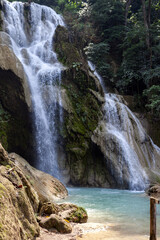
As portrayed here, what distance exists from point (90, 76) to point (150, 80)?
6.39 metres

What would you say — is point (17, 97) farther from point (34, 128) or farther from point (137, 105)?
point (137, 105)

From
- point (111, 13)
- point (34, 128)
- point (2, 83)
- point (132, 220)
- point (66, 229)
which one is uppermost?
point (111, 13)

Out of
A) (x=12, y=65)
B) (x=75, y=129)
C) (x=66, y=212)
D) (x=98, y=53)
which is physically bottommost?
(x=66, y=212)

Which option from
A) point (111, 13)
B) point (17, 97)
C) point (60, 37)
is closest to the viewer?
point (17, 97)

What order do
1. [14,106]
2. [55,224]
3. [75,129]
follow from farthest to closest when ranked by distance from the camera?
[75,129]
[14,106]
[55,224]

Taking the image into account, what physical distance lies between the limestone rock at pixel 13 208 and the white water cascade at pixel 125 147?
986cm

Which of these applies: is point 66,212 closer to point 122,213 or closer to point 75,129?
point 122,213

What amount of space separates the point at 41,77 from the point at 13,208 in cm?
1310

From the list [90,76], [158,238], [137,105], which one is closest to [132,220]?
[158,238]

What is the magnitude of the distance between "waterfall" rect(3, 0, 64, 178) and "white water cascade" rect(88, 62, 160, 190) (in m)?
2.94

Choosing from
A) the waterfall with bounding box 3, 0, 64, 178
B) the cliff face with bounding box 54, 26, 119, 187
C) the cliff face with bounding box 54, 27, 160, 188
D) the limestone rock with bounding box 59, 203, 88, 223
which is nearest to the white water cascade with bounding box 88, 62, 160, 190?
the cliff face with bounding box 54, 27, 160, 188

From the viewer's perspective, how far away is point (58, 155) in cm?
1472

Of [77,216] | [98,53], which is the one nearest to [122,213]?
[77,216]

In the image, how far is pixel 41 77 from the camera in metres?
15.9
